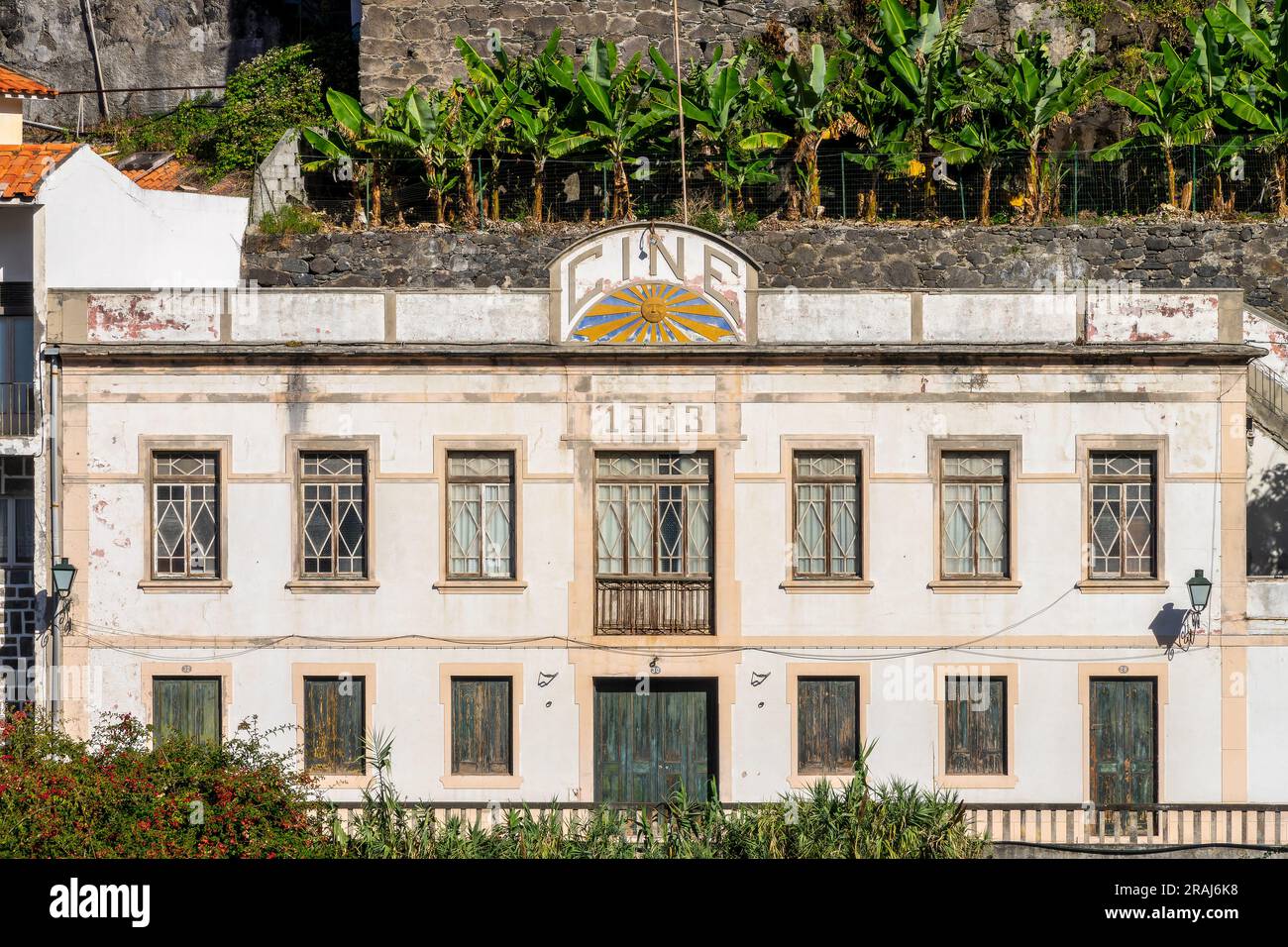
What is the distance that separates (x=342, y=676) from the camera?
78.3 feet

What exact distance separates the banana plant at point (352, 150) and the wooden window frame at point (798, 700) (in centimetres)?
1208

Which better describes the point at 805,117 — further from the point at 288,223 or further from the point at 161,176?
the point at 161,176

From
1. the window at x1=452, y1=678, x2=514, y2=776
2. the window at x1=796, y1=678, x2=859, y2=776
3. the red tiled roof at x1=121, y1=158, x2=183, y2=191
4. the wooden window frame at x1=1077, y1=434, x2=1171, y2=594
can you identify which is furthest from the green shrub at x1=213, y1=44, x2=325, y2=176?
the wooden window frame at x1=1077, y1=434, x2=1171, y2=594

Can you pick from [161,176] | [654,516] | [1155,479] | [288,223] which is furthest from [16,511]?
[1155,479]

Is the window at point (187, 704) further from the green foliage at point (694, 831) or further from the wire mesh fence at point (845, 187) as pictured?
the wire mesh fence at point (845, 187)

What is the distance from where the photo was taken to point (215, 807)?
62.5 feet

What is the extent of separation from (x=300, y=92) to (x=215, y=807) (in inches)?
753

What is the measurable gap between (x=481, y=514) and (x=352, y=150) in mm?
10228

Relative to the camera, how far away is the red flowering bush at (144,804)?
18.4 metres

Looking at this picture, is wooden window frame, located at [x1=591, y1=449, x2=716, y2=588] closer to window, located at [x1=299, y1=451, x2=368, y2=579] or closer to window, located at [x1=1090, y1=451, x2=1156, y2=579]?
window, located at [x1=299, y1=451, x2=368, y2=579]

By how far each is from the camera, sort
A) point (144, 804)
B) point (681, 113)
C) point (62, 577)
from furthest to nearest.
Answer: point (681, 113), point (62, 577), point (144, 804)

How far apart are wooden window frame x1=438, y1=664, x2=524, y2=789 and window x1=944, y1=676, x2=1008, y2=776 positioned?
5.41m

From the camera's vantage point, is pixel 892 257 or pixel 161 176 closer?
pixel 892 257

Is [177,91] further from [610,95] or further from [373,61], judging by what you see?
[610,95]
